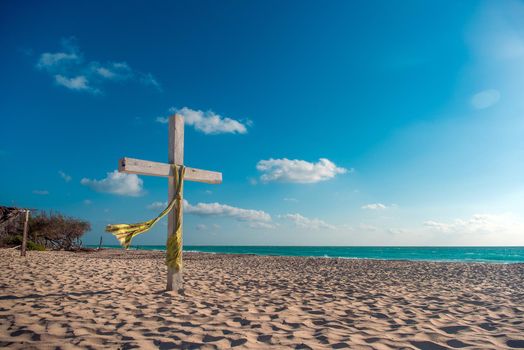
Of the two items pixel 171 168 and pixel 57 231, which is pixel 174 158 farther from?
pixel 57 231

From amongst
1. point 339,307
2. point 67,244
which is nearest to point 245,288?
point 339,307

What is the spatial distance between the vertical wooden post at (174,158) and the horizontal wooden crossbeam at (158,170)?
0.23 m

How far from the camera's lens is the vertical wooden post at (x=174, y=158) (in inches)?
222

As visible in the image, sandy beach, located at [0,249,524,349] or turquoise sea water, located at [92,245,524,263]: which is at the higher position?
sandy beach, located at [0,249,524,349]

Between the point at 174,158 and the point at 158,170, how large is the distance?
0.45 meters

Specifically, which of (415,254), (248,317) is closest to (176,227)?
(248,317)

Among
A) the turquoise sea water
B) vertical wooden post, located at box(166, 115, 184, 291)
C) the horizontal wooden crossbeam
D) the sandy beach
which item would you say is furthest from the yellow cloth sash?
the turquoise sea water

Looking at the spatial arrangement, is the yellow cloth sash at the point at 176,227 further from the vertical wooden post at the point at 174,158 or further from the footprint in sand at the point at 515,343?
the footprint in sand at the point at 515,343

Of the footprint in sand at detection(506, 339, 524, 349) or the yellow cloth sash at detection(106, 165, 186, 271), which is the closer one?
the footprint in sand at detection(506, 339, 524, 349)

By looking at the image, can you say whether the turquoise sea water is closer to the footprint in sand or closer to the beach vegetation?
the beach vegetation

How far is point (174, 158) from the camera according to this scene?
235 inches

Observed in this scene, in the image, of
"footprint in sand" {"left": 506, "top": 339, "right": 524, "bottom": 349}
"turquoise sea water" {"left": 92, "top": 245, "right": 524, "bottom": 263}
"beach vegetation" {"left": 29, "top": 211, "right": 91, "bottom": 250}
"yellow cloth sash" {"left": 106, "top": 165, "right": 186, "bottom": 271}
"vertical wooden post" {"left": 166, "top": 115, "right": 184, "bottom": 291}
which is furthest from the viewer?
"turquoise sea water" {"left": 92, "top": 245, "right": 524, "bottom": 263}

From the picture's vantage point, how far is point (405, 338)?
3188 millimetres

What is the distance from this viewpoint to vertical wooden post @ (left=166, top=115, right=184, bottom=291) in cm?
563
